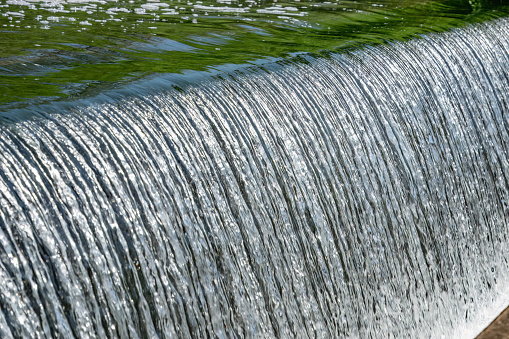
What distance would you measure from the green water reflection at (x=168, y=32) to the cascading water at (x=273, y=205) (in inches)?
12.1

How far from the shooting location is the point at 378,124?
359cm

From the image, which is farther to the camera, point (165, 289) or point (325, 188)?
point (325, 188)

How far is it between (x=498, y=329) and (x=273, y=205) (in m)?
1.76

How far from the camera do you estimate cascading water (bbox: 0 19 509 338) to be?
7.31 ft

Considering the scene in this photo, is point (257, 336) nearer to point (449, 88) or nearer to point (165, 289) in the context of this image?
point (165, 289)

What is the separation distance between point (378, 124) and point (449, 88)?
0.81 m

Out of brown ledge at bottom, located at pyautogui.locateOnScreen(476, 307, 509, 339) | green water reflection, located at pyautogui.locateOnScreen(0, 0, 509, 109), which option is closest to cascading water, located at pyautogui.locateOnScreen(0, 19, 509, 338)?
brown ledge at bottom, located at pyautogui.locateOnScreen(476, 307, 509, 339)

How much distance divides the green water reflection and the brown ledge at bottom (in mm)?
1783

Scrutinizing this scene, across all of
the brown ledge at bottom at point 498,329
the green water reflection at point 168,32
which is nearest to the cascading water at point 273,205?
the brown ledge at bottom at point 498,329

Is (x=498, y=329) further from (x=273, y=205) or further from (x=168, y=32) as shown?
(x=168, y=32)

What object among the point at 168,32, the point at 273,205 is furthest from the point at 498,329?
the point at 168,32

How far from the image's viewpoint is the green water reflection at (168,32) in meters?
3.13

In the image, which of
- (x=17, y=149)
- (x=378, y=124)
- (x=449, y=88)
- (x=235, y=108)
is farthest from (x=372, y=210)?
(x=17, y=149)

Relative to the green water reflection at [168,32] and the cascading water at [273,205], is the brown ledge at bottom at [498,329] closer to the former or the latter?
the cascading water at [273,205]
